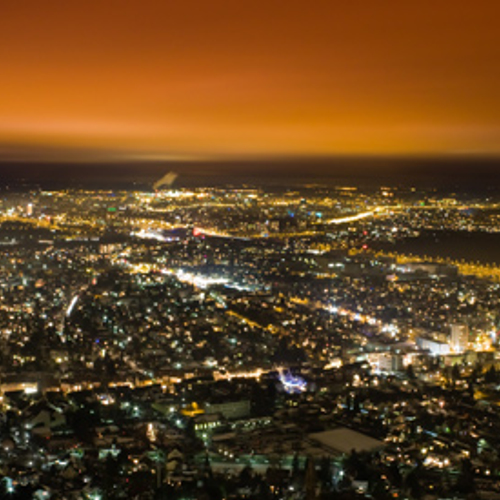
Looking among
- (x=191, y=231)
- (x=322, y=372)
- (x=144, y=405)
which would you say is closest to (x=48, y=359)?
(x=144, y=405)

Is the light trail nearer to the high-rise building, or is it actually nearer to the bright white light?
the bright white light

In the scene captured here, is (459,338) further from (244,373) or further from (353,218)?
(353,218)

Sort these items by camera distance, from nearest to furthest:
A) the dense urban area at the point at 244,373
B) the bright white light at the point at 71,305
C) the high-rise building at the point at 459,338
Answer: the dense urban area at the point at 244,373, the high-rise building at the point at 459,338, the bright white light at the point at 71,305

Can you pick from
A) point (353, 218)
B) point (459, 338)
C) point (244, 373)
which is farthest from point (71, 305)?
point (353, 218)

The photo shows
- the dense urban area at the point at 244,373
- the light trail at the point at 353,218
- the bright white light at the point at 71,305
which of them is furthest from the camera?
the light trail at the point at 353,218

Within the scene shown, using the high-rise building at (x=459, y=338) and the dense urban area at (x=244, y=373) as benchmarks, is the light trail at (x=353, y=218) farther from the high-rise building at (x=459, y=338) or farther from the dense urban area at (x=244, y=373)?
the high-rise building at (x=459, y=338)

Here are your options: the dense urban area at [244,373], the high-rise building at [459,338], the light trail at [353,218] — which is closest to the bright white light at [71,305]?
the dense urban area at [244,373]

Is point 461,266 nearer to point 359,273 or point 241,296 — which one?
point 359,273

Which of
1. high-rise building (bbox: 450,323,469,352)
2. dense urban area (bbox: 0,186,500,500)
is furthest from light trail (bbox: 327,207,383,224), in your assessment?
high-rise building (bbox: 450,323,469,352)

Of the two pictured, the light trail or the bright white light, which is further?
the light trail
